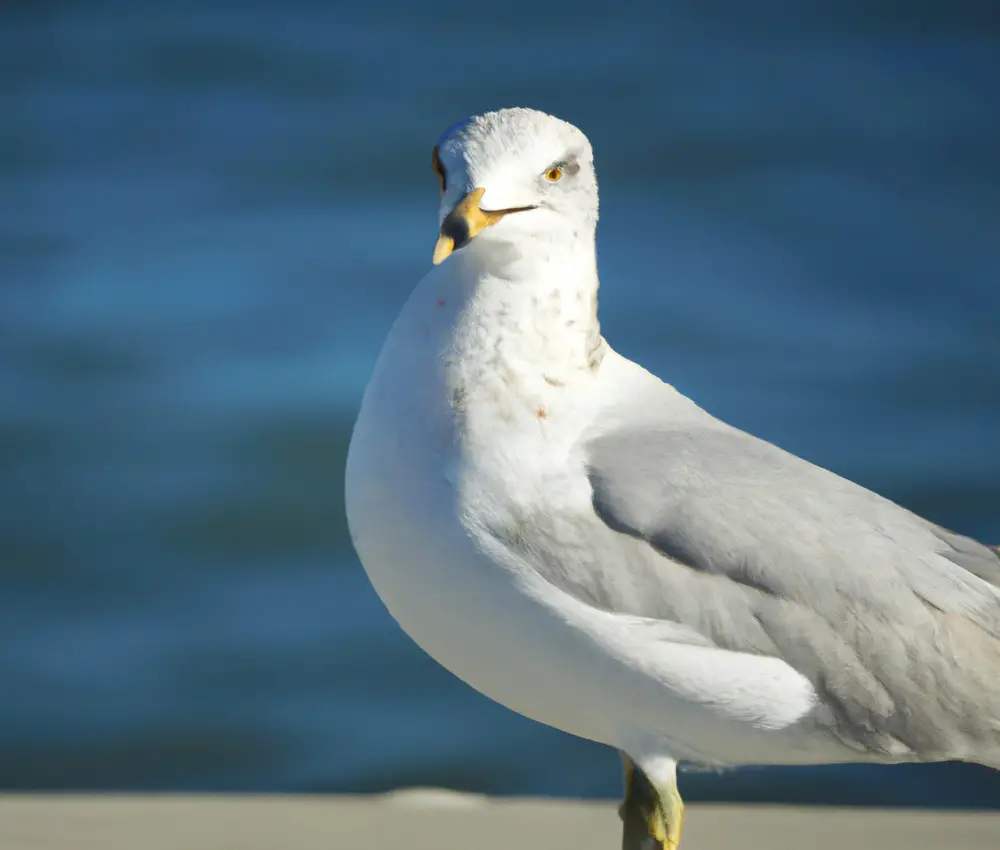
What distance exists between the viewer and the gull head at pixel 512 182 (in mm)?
1831

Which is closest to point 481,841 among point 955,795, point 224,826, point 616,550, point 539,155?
point 224,826

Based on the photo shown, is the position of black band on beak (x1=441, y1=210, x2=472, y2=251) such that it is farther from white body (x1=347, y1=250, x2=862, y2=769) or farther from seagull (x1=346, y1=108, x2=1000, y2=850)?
white body (x1=347, y1=250, x2=862, y2=769)

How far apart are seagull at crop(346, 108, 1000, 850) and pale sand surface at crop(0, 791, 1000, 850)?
1.83ft

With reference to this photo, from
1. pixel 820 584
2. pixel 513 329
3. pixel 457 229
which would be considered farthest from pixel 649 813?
pixel 457 229

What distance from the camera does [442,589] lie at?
6.21 ft

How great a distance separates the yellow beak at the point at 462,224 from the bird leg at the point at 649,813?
664 mm

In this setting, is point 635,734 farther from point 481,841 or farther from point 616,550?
point 481,841

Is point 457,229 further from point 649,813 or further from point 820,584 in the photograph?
point 649,813

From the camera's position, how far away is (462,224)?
1.79 meters

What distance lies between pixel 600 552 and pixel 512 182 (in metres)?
0.42

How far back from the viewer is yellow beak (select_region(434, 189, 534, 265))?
1777 millimetres

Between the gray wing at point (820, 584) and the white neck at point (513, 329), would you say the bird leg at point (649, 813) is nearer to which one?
the gray wing at point (820, 584)

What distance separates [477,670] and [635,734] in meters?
0.20

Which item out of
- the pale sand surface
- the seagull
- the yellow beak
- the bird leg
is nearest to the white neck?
the seagull
